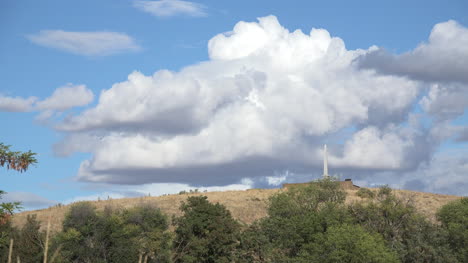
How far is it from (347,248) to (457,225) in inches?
838

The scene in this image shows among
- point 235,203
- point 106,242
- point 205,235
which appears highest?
point 235,203

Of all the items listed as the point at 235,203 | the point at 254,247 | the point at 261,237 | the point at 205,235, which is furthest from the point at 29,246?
the point at 235,203

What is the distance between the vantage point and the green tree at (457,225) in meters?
69.9

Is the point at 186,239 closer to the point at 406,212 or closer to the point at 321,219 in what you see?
the point at 321,219

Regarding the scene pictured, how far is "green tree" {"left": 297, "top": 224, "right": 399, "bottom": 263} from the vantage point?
57856mm

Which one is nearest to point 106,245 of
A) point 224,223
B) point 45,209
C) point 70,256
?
point 70,256

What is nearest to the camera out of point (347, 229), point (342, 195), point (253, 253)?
point (347, 229)

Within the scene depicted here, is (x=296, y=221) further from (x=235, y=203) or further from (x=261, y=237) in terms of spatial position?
(x=235, y=203)

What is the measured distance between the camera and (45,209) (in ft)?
374

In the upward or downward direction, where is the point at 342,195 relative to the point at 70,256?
upward

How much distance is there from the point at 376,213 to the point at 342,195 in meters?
11.6

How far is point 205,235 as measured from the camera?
207 feet

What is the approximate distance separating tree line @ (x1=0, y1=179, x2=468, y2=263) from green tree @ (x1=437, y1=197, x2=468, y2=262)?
0.12m

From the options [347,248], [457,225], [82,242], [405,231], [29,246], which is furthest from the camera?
[457,225]
